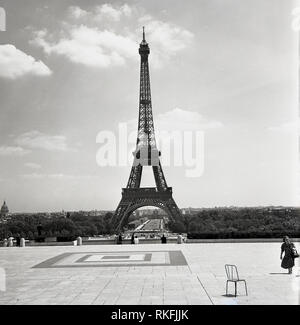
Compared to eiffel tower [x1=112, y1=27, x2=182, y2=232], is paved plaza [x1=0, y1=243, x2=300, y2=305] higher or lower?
lower

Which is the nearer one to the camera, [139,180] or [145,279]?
[145,279]

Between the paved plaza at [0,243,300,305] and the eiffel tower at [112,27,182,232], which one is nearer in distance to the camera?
the paved plaza at [0,243,300,305]

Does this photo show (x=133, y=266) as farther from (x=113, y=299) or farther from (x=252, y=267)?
(x=113, y=299)

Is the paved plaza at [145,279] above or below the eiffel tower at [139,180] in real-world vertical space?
below

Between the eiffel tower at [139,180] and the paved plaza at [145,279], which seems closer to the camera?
the paved plaza at [145,279]
